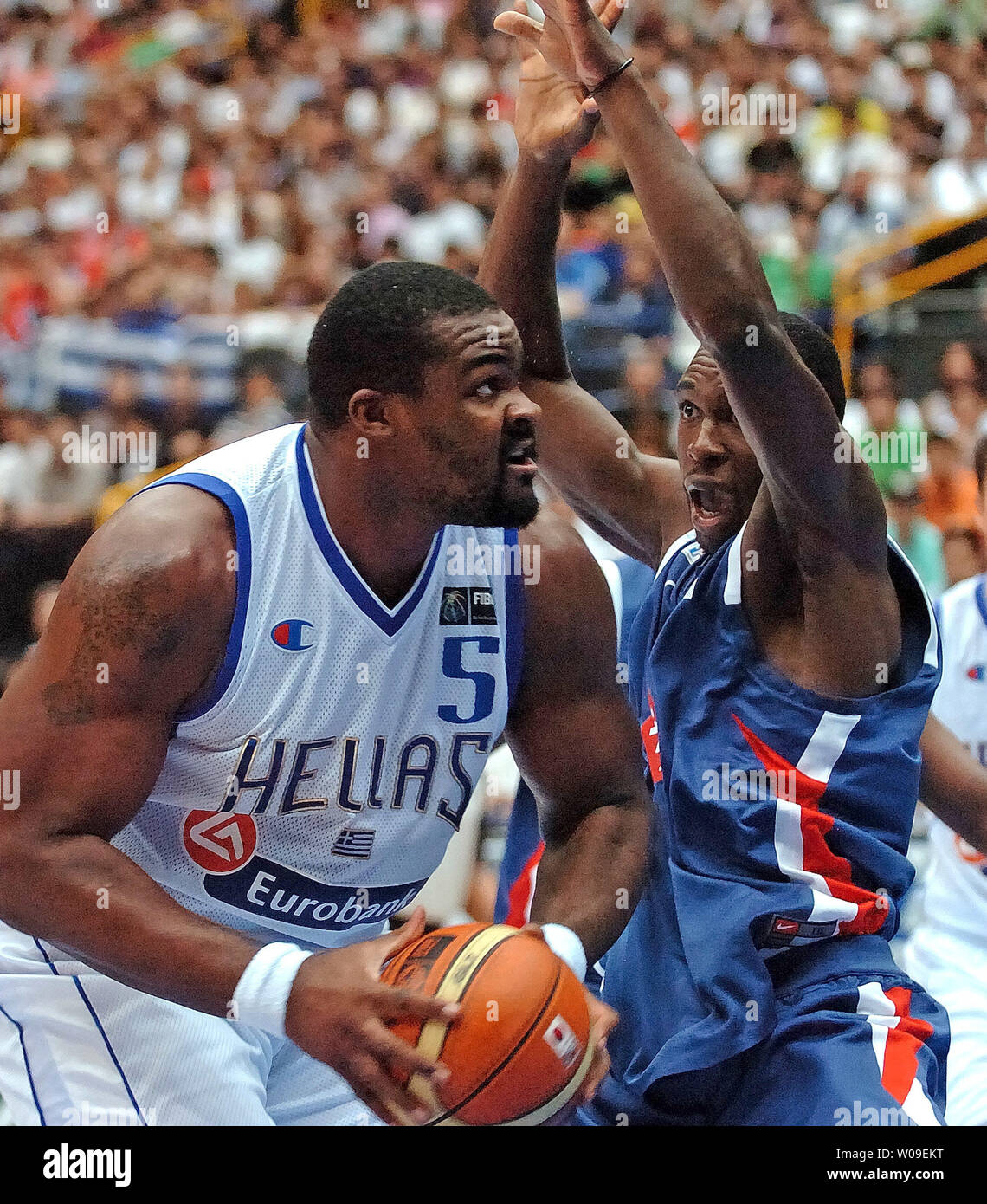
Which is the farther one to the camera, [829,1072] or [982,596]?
[982,596]

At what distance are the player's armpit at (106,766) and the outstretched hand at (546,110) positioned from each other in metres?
1.20

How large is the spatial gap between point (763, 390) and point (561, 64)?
0.85m

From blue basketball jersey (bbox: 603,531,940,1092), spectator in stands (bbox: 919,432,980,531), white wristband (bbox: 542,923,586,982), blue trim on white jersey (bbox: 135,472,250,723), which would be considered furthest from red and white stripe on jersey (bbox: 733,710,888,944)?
spectator in stands (bbox: 919,432,980,531)

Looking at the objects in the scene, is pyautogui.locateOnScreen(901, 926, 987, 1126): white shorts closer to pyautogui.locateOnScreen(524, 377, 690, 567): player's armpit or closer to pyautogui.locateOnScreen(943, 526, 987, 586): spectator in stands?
pyautogui.locateOnScreen(524, 377, 690, 567): player's armpit

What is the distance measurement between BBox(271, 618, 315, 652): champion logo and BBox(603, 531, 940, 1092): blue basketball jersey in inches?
26.2

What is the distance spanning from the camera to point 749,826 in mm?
2520

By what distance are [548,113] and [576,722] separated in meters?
1.23

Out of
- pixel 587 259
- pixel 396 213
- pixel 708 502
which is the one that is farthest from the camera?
pixel 396 213

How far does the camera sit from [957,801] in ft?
9.86

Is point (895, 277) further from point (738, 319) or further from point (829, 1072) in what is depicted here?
point (829, 1072)

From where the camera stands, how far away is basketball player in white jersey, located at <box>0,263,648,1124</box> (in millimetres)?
2248

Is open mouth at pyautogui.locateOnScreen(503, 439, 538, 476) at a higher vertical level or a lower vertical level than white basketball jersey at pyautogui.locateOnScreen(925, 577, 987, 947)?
higher

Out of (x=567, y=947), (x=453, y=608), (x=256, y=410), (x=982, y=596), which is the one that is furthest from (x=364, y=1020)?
(x=256, y=410)

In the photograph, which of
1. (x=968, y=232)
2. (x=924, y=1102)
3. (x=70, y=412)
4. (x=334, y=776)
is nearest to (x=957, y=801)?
(x=924, y=1102)
